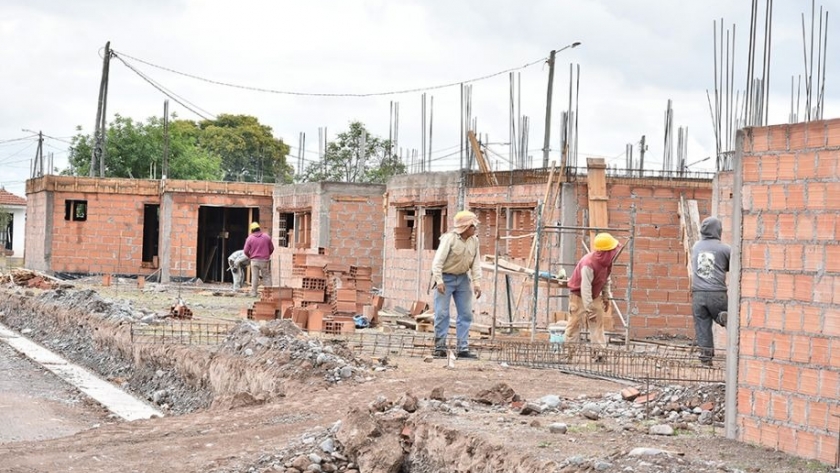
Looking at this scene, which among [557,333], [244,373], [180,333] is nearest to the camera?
[244,373]

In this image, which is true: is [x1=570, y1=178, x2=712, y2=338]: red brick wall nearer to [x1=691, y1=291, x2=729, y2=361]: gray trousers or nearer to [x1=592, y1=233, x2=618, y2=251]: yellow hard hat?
[x1=592, y1=233, x2=618, y2=251]: yellow hard hat

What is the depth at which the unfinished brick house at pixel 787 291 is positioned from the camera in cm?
652

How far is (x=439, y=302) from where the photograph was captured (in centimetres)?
1299

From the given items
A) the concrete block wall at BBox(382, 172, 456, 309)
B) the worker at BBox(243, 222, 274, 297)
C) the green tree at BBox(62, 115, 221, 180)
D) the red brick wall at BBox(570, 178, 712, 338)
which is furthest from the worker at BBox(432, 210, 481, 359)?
the green tree at BBox(62, 115, 221, 180)

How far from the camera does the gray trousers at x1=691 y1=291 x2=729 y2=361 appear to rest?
12000mm

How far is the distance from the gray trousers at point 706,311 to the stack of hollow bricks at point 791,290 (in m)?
4.91

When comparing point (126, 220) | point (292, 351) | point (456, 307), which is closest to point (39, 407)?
point (292, 351)

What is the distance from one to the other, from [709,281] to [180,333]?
7477mm

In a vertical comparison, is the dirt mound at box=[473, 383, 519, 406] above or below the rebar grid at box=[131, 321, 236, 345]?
above

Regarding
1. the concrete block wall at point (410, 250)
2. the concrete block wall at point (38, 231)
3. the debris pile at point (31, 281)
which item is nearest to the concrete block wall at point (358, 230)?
the concrete block wall at point (410, 250)

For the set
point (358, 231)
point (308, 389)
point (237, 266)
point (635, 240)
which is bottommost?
point (308, 389)

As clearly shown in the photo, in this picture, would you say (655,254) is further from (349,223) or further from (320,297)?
(349,223)

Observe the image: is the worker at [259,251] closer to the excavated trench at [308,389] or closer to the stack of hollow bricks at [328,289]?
the excavated trench at [308,389]

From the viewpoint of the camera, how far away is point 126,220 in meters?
33.2
